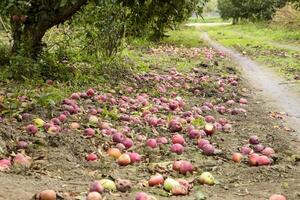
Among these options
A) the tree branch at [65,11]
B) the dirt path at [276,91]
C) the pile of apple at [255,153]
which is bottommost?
the dirt path at [276,91]

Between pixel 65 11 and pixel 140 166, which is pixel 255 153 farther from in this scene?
pixel 65 11

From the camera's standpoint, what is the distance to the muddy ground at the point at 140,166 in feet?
12.8

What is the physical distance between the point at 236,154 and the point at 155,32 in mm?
17823

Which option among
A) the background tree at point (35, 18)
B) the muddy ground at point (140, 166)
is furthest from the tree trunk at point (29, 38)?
the muddy ground at point (140, 166)

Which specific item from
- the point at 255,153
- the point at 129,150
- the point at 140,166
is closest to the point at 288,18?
the point at 255,153

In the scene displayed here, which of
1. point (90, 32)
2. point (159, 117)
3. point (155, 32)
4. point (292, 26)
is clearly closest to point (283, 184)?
point (159, 117)

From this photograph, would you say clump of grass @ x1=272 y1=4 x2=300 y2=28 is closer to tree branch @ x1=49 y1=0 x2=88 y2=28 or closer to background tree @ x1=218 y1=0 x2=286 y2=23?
background tree @ x1=218 y1=0 x2=286 y2=23

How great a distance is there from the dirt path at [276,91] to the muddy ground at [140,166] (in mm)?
1274

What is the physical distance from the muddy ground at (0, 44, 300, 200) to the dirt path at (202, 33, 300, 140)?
4.18 feet

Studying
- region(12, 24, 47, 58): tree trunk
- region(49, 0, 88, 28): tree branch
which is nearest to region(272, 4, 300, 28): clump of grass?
region(49, 0, 88, 28): tree branch

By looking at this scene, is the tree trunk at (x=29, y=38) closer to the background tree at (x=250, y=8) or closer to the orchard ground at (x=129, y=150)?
the orchard ground at (x=129, y=150)

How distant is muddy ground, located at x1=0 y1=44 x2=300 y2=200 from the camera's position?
3906 mm

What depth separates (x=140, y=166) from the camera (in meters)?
4.71

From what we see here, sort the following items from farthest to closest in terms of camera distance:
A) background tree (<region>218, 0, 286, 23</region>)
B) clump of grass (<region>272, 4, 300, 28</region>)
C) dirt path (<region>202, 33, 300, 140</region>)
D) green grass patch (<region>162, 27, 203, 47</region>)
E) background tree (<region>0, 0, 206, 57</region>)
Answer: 1. background tree (<region>218, 0, 286, 23</region>)
2. clump of grass (<region>272, 4, 300, 28</region>)
3. green grass patch (<region>162, 27, 203, 47</region>)
4. background tree (<region>0, 0, 206, 57</region>)
5. dirt path (<region>202, 33, 300, 140</region>)
